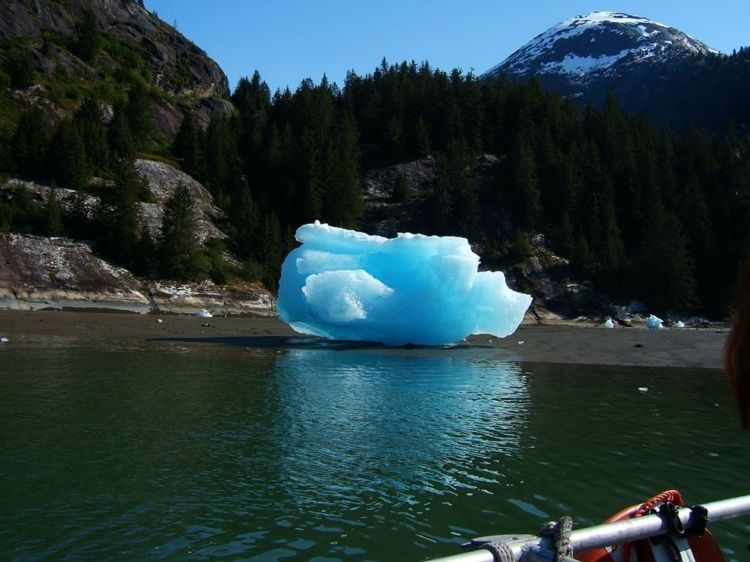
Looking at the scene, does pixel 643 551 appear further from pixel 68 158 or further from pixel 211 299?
pixel 68 158

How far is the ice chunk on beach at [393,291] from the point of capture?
24766 millimetres

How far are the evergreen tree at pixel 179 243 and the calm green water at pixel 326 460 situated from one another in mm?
31970

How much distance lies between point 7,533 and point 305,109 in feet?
260

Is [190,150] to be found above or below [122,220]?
above

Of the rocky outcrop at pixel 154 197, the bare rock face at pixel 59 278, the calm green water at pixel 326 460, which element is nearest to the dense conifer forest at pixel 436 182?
the rocky outcrop at pixel 154 197

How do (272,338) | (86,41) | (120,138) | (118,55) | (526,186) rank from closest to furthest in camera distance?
(272,338) → (120,138) → (526,186) → (86,41) → (118,55)

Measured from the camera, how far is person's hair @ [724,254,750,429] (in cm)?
152

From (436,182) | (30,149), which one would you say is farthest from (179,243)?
(436,182)

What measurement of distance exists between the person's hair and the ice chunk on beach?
2266cm

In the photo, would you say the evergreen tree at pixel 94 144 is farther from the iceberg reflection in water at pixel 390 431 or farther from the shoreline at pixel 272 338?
the iceberg reflection in water at pixel 390 431

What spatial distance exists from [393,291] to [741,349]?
23399 mm

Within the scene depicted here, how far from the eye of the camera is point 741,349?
5.21ft

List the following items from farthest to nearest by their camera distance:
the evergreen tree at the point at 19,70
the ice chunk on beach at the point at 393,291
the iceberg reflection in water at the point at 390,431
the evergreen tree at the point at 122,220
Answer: the evergreen tree at the point at 19,70 < the evergreen tree at the point at 122,220 < the ice chunk on beach at the point at 393,291 < the iceberg reflection in water at the point at 390,431

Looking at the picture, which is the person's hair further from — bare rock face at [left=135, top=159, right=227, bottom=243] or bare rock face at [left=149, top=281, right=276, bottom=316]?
bare rock face at [left=135, top=159, right=227, bottom=243]
